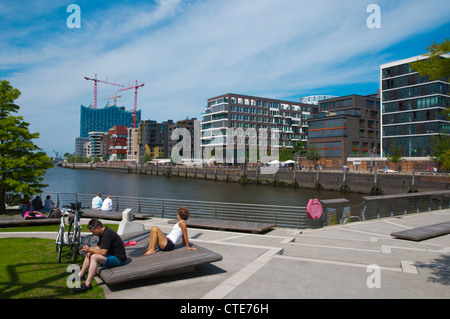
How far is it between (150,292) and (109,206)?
1258cm

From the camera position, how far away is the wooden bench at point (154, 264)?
5.75 m

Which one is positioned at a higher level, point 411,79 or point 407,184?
point 411,79

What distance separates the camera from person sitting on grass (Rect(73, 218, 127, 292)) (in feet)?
20.1

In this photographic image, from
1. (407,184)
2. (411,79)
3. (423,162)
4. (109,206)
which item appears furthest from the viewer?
(411,79)

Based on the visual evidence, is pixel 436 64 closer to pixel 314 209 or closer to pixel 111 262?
pixel 111 262

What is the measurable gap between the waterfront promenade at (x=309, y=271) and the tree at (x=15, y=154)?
6874 millimetres

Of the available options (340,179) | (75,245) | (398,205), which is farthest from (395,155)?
(75,245)

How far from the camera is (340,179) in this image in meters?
58.9

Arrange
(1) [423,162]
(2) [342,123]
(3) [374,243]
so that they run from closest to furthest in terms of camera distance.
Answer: (3) [374,243]
(1) [423,162]
(2) [342,123]

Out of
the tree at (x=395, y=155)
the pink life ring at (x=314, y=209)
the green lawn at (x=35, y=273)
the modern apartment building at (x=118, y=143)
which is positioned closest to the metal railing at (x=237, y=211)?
the pink life ring at (x=314, y=209)

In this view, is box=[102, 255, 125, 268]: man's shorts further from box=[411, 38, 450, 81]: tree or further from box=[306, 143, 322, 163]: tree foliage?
box=[306, 143, 322, 163]: tree foliage

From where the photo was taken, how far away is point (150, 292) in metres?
5.89
